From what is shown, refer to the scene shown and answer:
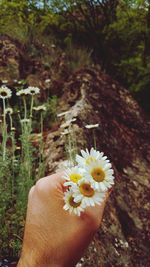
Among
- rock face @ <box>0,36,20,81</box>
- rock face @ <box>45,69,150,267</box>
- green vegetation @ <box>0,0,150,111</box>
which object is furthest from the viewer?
green vegetation @ <box>0,0,150,111</box>

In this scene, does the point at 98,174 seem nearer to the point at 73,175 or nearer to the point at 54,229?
the point at 73,175

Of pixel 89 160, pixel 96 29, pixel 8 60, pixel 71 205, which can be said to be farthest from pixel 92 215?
pixel 96 29

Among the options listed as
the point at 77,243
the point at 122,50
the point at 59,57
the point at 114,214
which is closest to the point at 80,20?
the point at 122,50

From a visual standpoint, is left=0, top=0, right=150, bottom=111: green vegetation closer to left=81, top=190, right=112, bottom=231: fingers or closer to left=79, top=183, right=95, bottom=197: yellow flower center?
left=81, top=190, right=112, bottom=231: fingers

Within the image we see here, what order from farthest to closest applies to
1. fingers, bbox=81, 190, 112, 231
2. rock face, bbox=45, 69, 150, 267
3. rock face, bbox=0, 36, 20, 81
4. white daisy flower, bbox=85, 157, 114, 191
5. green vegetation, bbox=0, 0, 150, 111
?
green vegetation, bbox=0, 0, 150, 111 < rock face, bbox=0, 36, 20, 81 < rock face, bbox=45, 69, 150, 267 < fingers, bbox=81, 190, 112, 231 < white daisy flower, bbox=85, 157, 114, 191

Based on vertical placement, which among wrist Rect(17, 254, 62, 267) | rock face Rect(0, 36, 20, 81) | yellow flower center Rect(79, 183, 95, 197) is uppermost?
rock face Rect(0, 36, 20, 81)

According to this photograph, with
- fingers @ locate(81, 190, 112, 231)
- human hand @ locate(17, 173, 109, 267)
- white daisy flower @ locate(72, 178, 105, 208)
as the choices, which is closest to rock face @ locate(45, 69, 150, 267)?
human hand @ locate(17, 173, 109, 267)

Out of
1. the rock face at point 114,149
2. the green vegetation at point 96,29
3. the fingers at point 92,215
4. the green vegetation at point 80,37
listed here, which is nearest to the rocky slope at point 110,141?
the rock face at point 114,149

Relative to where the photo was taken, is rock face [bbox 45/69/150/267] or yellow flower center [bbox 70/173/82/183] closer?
yellow flower center [bbox 70/173/82/183]
